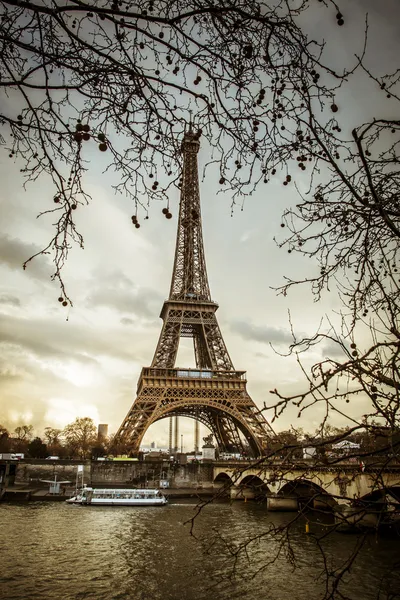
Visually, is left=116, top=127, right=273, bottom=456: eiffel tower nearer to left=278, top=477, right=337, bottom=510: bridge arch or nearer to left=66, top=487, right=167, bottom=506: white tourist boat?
left=66, top=487, right=167, bottom=506: white tourist boat

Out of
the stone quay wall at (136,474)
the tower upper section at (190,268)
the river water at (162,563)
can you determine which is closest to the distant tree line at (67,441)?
the stone quay wall at (136,474)

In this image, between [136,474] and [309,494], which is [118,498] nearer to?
[136,474]

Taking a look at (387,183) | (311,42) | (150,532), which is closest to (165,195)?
(311,42)

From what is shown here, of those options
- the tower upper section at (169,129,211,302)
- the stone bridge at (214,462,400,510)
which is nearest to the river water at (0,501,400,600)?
the stone bridge at (214,462,400,510)

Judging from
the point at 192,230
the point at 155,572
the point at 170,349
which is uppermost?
the point at 192,230

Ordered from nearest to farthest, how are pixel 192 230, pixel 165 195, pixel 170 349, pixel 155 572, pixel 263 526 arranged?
1. pixel 165 195
2. pixel 155 572
3. pixel 263 526
4. pixel 170 349
5. pixel 192 230

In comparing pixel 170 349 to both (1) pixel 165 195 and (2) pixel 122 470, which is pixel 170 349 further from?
(1) pixel 165 195

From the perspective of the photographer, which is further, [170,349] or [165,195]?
[170,349]

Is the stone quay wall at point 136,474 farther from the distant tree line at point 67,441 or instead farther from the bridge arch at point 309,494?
the bridge arch at point 309,494
